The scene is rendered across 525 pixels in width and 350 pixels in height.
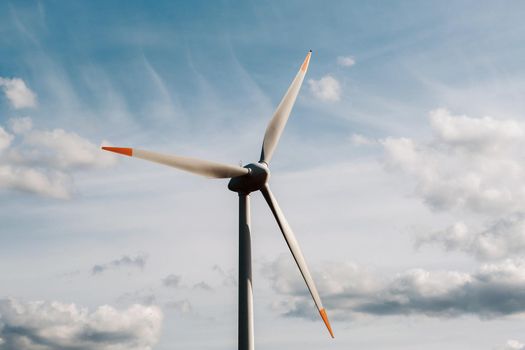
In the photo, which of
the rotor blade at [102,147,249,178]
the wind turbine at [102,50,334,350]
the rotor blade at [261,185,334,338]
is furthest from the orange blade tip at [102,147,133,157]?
the rotor blade at [261,185,334,338]

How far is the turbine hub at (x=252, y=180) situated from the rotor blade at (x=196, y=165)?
33 cm

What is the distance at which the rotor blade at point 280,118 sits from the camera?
4206 centimetres

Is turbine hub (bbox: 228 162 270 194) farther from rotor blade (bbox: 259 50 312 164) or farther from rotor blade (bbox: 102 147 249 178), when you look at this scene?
rotor blade (bbox: 259 50 312 164)

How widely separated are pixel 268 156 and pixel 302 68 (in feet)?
26.5

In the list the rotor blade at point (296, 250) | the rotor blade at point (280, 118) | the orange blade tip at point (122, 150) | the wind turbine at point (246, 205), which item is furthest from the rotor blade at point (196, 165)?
the rotor blade at point (280, 118)

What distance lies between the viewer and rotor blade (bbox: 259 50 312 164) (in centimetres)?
4206

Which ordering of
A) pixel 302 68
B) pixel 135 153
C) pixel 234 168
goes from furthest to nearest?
pixel 302 68, pixel 234 168, pixel 135 153

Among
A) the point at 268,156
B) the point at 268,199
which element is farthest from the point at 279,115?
the point at 268,199

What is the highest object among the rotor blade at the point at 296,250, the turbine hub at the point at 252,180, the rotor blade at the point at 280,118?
the rotor blade at the point at 280,118

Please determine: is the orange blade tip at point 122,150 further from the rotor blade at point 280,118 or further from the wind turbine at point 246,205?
the rotor blade at point 280,118

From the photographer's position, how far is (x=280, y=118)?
43.6 meters

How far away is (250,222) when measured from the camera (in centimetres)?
3906

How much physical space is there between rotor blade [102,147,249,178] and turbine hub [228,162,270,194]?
0.33 metres

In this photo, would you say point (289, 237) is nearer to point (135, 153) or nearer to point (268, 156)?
point (268, 156)
